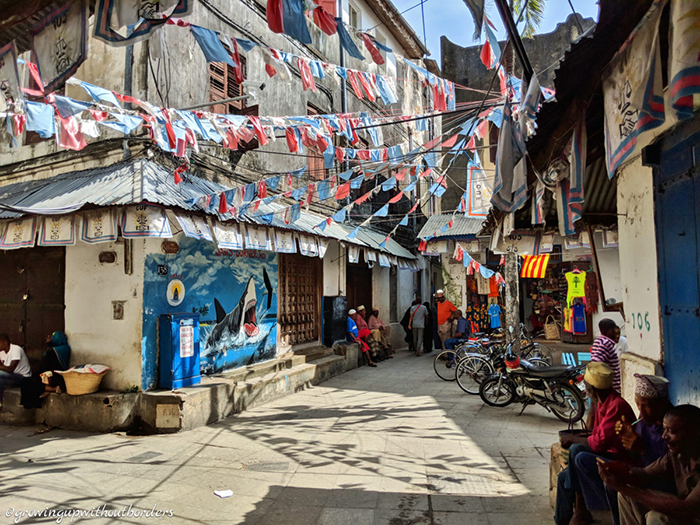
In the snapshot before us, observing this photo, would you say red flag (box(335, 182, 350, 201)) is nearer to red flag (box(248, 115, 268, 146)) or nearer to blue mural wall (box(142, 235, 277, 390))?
red flag (box(248, 115, 268, 146))

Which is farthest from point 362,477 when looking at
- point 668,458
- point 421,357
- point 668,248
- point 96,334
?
point 421,357


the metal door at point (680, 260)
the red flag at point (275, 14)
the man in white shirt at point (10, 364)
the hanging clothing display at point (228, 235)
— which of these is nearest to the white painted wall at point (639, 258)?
the metal door at point (680, 260)

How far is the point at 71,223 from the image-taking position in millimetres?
6895

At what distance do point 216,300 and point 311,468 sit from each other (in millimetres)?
4291

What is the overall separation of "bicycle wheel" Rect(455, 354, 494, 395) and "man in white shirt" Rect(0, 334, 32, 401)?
26.3 feet

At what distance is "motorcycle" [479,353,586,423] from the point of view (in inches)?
293

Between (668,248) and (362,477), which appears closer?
(668,248)

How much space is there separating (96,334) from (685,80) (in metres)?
8.08

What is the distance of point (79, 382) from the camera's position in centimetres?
714

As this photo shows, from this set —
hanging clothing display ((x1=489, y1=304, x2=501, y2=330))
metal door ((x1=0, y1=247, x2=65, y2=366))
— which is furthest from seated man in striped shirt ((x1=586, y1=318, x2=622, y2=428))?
hanging clothing display ((x1=489, y1=304, x2=501, y2=330))

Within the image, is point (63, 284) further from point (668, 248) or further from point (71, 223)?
point (668, 248)

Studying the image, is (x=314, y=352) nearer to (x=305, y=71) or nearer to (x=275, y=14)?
(x=305, y=71)

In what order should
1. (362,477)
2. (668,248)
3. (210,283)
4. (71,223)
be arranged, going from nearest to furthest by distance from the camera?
(668,248), (362,477), (71,223), (210,283)

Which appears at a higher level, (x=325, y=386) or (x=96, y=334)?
(x=96, y=334)
